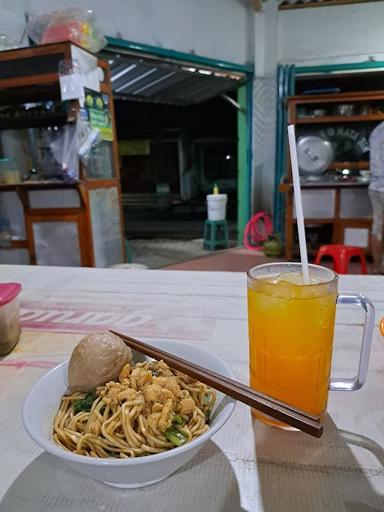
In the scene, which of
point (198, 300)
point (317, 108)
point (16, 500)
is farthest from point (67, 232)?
point (317, 108)

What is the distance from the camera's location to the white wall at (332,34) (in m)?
5.27

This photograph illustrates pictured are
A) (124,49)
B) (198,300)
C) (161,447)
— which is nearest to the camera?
(161,447)

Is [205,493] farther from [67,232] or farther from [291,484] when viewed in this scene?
[67,232]

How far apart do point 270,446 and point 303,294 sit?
25 centimetres

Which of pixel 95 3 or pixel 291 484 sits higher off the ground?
pixel 95 3

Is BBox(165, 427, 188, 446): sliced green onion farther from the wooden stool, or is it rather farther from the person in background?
the wooden stool

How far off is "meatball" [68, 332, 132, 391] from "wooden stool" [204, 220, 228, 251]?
17.8 ft

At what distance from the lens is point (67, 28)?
10.5ft

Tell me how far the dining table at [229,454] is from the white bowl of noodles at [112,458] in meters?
0.05

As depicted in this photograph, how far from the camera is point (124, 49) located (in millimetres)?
4250

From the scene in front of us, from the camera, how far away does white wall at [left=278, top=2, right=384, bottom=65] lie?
5.27m

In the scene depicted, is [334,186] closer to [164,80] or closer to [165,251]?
[165,251]

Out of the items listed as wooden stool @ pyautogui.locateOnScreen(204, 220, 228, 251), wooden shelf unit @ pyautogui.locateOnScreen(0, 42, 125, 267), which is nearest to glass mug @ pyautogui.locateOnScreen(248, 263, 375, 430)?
wooden shelf unit @ pyautogui.locateOnScreen(0, 42, 125, 267)

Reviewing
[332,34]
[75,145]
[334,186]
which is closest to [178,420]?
[75,145]
